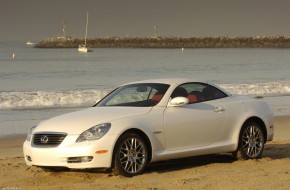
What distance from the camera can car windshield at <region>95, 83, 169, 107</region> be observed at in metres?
10.7

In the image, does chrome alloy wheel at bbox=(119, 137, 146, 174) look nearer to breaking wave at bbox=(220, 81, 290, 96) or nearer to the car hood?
the car hood

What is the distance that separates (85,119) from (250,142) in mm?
2870

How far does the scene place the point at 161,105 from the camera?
1049 centimetres

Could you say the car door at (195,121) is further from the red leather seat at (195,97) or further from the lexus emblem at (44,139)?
the lexus emblem at (44,139)

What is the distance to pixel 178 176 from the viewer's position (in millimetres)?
9984

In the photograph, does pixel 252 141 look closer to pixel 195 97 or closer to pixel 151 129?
pixel 195 97

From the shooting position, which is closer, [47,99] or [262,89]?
[47,99]

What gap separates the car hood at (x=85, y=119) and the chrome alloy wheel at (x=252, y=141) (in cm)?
185

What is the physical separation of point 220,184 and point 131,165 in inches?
51.3

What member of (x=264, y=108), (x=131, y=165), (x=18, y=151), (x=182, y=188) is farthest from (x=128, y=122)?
(x=18, y=151)

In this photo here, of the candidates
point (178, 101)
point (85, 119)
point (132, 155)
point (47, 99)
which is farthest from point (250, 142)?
point (47, 99)

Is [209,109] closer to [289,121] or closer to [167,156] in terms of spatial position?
[167,156]

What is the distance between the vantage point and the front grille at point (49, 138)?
966cm

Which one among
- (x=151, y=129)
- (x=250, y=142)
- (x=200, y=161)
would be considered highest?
(x=151, y=129)
